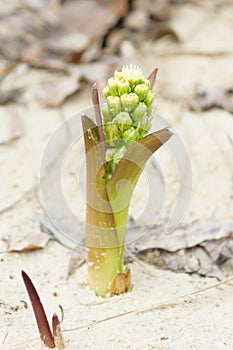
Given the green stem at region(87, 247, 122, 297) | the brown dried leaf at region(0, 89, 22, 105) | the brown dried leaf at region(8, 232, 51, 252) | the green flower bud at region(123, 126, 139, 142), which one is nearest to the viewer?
the green flower bud at region(123, 126, 139, 142)

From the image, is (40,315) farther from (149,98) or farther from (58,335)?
(149,98)

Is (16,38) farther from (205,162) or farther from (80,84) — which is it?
(205,162)

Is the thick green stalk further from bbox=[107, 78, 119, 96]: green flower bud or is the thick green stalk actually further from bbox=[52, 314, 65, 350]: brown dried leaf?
bbox=[52, 314, 65, 350]: brown dried leaf

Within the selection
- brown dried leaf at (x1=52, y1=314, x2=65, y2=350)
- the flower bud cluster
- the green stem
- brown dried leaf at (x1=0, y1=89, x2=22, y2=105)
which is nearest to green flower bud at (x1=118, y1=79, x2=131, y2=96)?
the flower bud cluster

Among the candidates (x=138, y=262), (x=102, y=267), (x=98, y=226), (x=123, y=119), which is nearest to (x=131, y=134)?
(x=123, y=119)

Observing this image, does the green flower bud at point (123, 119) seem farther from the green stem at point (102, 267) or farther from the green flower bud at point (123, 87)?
the green stem at point (102, 267)

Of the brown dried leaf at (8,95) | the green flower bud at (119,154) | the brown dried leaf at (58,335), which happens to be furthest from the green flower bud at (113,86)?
the brown dried leaf at (8,95)

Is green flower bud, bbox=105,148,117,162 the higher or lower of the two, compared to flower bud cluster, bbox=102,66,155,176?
lower

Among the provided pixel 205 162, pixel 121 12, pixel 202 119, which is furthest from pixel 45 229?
pixel 121 12
